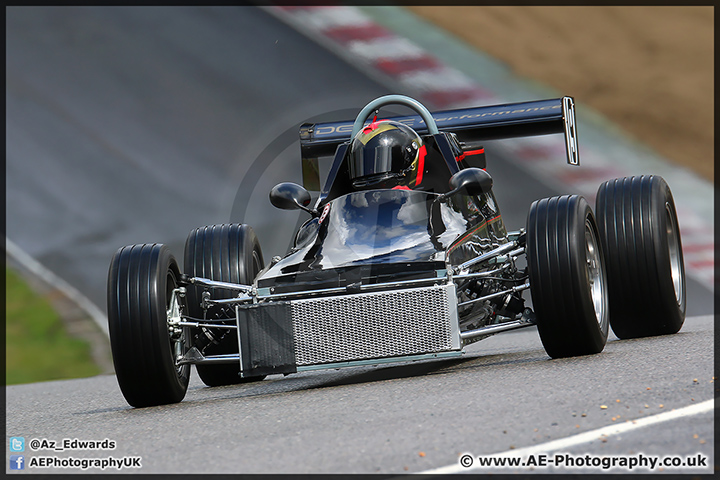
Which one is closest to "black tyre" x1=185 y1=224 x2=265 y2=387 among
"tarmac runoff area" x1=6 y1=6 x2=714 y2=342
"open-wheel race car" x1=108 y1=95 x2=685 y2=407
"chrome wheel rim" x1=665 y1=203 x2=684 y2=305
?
"open-wheel race car" x1=108 y1=95 x2=685 y2=407

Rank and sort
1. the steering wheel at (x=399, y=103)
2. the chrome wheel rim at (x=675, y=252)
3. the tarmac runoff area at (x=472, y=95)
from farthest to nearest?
the tarmac runoff area at (x=472, y=95)
the steering wheel at (x=399, y=103)
the chrome wheel rim at (x=675, y=252)

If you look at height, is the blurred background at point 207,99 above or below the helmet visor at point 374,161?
above

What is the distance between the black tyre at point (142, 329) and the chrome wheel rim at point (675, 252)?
12.8 feet

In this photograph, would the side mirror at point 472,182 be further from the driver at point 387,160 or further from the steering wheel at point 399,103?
the steering wheel at point 399,103

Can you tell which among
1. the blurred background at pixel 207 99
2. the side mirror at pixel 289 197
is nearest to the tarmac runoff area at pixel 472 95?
the blurred background at pixel 207 99

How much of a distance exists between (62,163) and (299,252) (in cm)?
1173

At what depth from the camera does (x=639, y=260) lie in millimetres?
6957

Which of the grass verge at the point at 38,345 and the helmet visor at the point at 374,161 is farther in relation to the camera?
the grass verge at the point at 38,345

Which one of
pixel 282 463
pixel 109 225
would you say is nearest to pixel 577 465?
pixel 282 463

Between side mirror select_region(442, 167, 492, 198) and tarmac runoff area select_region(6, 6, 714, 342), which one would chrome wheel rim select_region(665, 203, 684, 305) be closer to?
side mirror select_region(442, 167, 492, 198)

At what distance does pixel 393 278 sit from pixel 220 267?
6.69 ft

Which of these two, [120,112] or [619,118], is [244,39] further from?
[619,118]

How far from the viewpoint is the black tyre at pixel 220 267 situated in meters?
7.07

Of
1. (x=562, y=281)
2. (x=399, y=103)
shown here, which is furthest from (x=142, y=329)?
(x=399, y=103)
